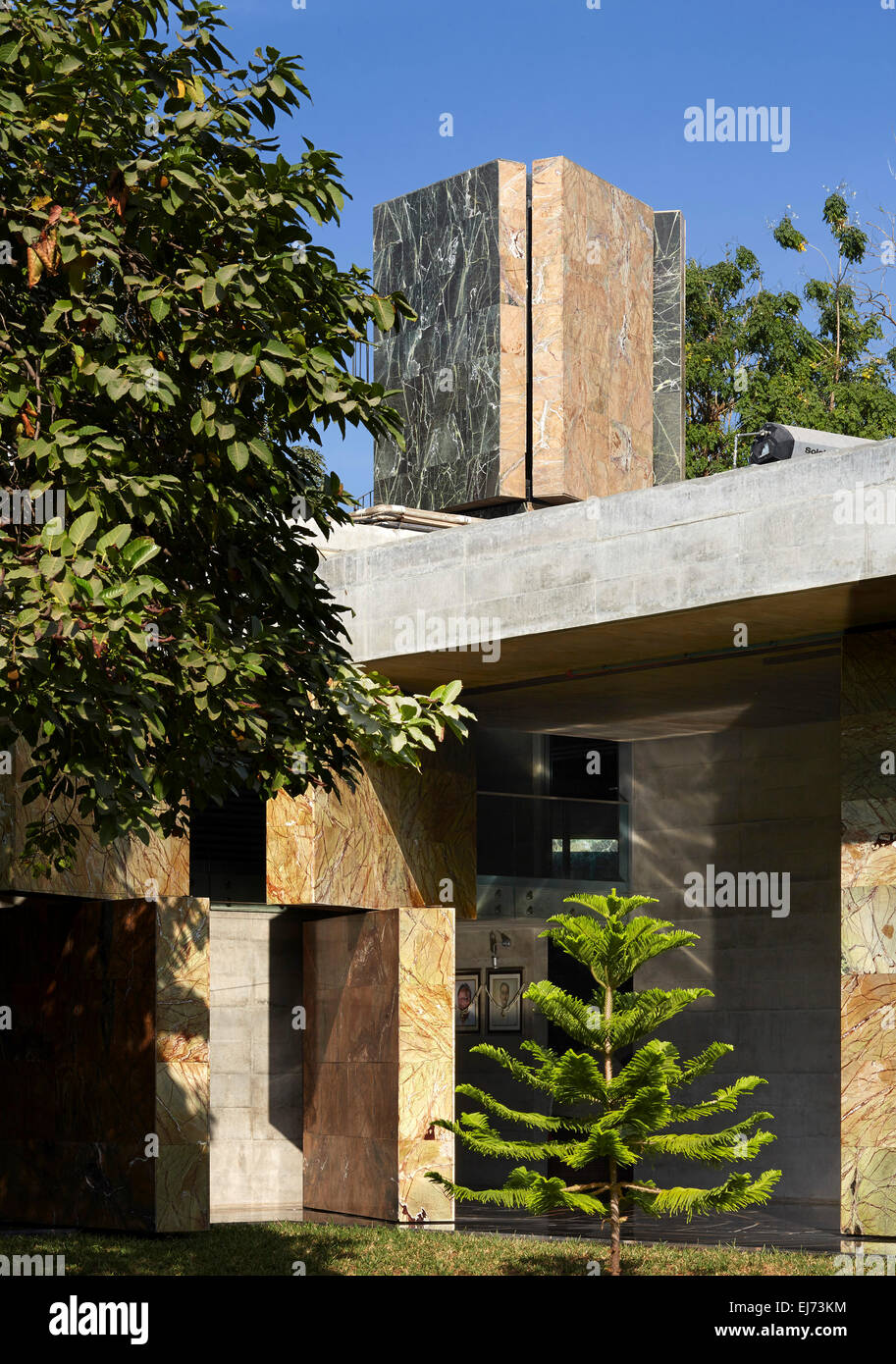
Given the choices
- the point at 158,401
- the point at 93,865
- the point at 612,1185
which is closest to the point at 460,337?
the point at 93,865

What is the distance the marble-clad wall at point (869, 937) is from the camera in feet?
57.4

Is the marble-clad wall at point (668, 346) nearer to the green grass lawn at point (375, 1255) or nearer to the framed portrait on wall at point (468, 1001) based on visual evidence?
the framed portrait on wall at point (468, 1001)

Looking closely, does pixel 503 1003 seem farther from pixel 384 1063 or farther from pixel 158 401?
pixel 158 401

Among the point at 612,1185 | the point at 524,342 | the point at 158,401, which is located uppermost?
the point at 524,342

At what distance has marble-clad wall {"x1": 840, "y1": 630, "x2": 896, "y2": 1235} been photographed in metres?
17.5

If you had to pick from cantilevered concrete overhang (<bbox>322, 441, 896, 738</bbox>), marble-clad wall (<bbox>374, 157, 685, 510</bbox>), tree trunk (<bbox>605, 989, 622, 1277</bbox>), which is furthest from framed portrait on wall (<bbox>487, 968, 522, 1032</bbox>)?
tree trunk (<bbox>605, 989, 622, 1277</bbox>)

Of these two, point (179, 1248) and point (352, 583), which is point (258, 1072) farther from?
point (352, 583)

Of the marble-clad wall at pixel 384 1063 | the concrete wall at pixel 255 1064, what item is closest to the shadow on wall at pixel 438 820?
the marble-clad wall at pixel 384 1063

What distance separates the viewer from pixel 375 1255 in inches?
688

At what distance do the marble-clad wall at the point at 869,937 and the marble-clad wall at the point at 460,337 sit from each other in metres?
13.6

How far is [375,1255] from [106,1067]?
4851 millimetres

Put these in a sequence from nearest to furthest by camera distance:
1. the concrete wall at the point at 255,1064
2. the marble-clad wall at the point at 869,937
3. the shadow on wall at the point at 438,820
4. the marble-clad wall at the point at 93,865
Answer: the marble-clad wall at the point at 869,937
the marble-clad wall at the point at 93,865
the shadow on wall at the point at 438,820
the concrete wall at the point at 255,1064

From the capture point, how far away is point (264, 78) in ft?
34.4
